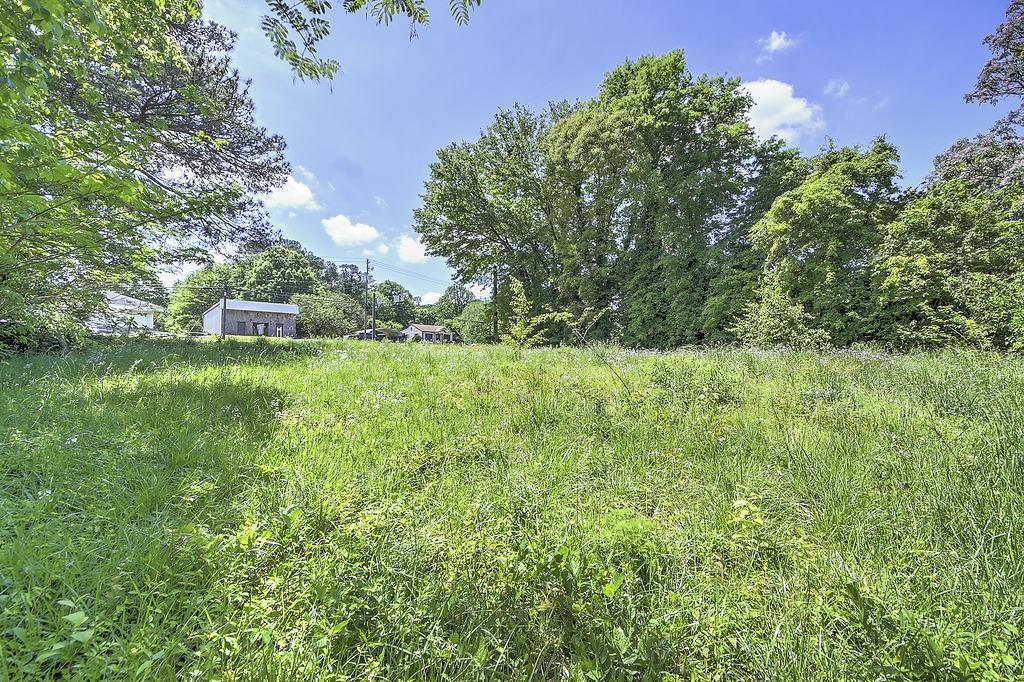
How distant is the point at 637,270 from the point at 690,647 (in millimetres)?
20161

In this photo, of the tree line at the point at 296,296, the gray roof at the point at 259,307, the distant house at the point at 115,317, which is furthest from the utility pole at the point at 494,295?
the gray roof at the point at 259,307

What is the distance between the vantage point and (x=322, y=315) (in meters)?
45.6

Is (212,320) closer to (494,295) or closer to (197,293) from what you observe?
(197,293)

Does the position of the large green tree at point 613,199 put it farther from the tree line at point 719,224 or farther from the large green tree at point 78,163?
the large green tree at point 78,163

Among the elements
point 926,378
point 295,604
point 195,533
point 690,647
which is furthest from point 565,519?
point 926,378

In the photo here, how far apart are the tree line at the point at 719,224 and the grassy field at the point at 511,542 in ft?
19.1

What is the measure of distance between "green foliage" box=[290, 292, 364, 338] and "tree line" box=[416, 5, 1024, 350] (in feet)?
93.3

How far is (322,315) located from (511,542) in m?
50.1

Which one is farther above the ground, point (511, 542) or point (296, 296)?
point (296, 296)

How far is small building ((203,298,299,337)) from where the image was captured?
39.9 meters

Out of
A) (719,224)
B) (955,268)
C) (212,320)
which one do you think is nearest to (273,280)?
(212,320)

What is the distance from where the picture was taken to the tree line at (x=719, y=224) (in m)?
10.3

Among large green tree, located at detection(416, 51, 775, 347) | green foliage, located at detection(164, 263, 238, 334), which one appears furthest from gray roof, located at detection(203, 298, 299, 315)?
large green tree, located at detection(416, 51, 775, 347)

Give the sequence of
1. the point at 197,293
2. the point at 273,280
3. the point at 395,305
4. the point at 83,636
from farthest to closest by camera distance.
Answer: the point at 395,305 → the point at 273,280 → the point at 197,293 → the point at 83,636
